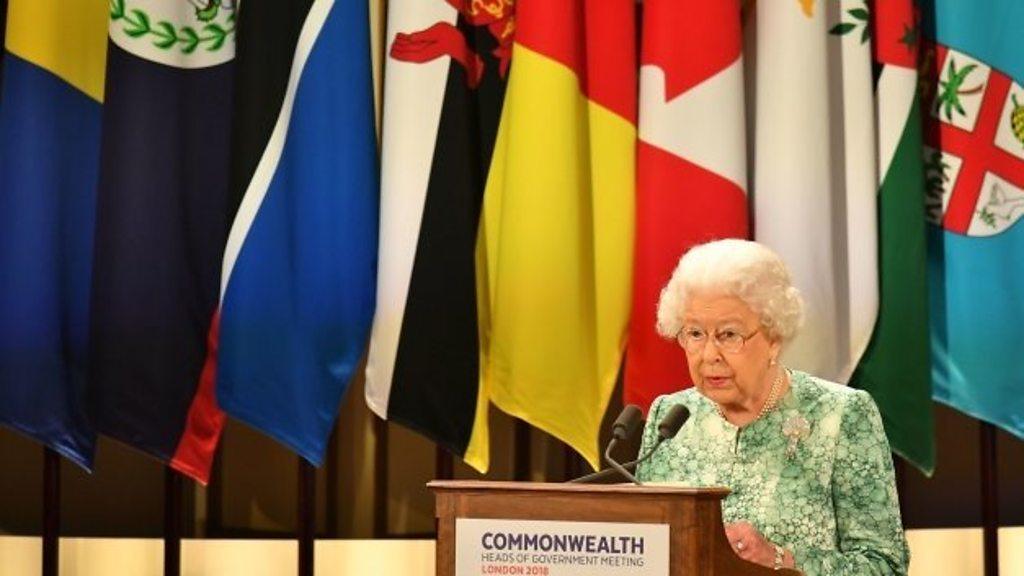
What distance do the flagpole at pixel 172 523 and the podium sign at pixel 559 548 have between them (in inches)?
87.9

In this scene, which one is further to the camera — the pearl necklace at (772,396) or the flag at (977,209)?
the flag at (977,209)

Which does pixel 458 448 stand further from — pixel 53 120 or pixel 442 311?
pixel 53 120

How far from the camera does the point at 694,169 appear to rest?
13.4 ft

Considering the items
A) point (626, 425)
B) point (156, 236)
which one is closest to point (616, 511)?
point (626, 425)

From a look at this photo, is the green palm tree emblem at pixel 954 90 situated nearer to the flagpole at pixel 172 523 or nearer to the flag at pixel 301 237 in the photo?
the flag at pixel 301 237

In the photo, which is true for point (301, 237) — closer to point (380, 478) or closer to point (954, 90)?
point (380, 478)

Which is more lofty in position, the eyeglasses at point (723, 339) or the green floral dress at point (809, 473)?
the eyeglasses at point (723, 339)

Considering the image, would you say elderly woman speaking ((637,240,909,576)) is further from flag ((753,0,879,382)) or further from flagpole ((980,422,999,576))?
flagpole ((980,422,999,576))

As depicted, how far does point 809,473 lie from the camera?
8.98ft

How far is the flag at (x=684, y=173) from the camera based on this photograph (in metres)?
4.09

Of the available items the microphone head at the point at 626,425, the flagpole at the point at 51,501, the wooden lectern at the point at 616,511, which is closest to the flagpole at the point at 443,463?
the flagpole at the point at 51,501

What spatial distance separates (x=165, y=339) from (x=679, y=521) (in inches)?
92.9

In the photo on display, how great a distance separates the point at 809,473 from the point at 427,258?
5.37 ft

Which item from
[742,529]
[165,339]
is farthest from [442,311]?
[742,529]
